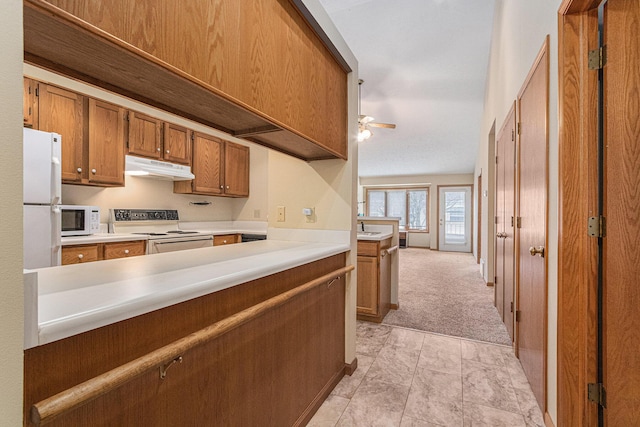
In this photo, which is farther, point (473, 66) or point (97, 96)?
point (473, 66)

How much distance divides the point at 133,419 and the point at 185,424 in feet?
0.62

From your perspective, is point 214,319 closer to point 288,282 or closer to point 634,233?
point 288,282

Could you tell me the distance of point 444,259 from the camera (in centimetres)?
723

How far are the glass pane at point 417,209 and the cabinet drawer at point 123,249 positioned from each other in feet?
27.2

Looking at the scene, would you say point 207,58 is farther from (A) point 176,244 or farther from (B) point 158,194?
(B) point 158,194

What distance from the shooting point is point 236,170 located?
4.79 meters

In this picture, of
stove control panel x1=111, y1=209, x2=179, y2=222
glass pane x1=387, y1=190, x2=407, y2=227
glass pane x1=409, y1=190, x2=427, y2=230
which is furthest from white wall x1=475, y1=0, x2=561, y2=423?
glass pane x1=387, y1=190, x2=407, y2=227

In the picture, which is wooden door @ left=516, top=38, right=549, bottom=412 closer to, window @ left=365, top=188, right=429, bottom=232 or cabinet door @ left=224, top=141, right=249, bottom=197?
cabinet door @ left=224, top=141, right=249, bottom=197

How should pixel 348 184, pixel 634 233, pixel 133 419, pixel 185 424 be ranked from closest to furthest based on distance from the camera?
pixel 133 419
pixel 185 424
pixel 634 233
pixel 348 184

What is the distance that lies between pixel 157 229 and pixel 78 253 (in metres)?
1.30

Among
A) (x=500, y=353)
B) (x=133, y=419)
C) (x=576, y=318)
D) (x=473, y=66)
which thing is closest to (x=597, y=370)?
(x=576, y=318)

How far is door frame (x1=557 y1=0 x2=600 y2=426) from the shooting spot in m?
1.29

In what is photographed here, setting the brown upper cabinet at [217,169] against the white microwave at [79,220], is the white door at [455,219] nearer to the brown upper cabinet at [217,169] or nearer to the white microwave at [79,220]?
the brown upper cabinet at [217,169]

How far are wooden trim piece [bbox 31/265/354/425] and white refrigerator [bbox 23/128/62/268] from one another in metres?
2.19
